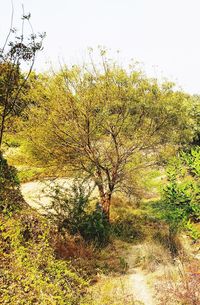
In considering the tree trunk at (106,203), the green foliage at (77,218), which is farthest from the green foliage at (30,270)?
the tree trunk at (106,203)

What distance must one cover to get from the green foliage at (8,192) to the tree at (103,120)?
1.86 meters

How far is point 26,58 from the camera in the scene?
7867 millimetres

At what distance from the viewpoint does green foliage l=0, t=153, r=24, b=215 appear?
26.7 feet

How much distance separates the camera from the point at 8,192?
8.80 meters

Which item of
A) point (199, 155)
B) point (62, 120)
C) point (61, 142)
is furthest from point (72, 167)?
point (199, 155)

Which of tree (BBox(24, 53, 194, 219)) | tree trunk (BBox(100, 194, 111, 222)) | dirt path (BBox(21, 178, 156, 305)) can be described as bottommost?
dirt path (BBox(21, 178, 156, 305))

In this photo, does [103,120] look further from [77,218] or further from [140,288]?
[140,288]

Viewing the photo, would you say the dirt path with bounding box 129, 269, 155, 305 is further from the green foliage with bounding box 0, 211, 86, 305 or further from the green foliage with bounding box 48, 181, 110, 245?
the green foliage with bounding box 48, 181, 110, 245

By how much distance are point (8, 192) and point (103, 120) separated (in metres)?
4.28

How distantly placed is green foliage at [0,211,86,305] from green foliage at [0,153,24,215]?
381 mm

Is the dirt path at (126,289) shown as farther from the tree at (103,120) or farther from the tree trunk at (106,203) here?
the tree at (103,120)

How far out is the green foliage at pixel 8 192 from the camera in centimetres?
815

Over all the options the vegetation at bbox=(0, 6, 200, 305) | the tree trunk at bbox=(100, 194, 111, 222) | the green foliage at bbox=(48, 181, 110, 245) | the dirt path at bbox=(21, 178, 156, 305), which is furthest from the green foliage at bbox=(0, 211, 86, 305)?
the tree trunk at bbox=(100, 194, 111, 222)

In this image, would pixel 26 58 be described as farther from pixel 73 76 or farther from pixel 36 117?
pixel 36 117
